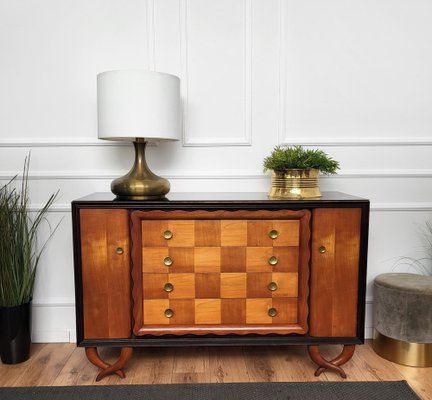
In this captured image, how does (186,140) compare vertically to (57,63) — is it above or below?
below

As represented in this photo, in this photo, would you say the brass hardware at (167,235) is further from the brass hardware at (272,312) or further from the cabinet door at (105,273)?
the brass hardware at (272,312)

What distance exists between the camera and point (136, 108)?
154cm

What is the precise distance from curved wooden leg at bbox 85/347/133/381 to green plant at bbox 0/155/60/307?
0.41 m

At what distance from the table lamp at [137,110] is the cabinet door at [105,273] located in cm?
14

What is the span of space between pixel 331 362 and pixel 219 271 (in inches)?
24.8

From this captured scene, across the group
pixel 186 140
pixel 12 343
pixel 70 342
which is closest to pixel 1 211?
pixel 12 343

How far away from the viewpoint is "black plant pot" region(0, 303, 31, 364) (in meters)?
1.74

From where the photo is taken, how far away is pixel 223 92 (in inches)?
76.4

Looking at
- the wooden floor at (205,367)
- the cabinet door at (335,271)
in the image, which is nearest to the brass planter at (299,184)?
the cabinet door at (335,271)

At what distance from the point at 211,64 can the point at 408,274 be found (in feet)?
4.54

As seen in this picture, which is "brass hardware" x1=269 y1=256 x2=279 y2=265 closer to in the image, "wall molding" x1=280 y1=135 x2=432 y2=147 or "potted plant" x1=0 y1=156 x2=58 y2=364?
"wall molding" x1=280 y1=135 x2=432 y2=147

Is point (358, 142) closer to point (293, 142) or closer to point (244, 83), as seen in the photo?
point (293, 142)

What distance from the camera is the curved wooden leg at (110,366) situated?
1644 mm

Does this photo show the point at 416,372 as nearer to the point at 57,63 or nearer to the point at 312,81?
the point at 312,81
